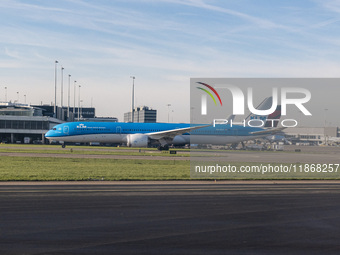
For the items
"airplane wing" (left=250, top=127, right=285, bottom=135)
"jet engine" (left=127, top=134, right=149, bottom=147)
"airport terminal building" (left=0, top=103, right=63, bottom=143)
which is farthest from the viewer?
"airport terminal building" (left=0, top=103, right=63, bottom=143)

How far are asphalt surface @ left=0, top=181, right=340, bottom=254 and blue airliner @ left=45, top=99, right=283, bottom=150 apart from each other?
1652 inches

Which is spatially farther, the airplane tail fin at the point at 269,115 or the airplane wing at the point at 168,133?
the airplane wing at the point at 168,133

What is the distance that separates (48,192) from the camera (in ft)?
67.3

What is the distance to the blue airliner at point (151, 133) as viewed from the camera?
65169mm

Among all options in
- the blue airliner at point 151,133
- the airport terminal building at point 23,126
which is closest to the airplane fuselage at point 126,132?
the blue airliner at point 151,133

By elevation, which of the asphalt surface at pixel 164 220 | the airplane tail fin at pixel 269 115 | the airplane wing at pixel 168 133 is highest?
the airplane tail fin at pixel 269 115

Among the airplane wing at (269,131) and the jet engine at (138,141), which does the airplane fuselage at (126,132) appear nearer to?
the airplane wing at (269,131)

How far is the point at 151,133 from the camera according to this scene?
65938mm

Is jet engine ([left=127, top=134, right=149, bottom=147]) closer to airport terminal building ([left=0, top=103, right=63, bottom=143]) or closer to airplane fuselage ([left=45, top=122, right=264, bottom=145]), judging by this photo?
airplane fuselage ([left=45, top=122, right=264, bottom=145])

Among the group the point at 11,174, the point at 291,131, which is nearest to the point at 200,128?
the point at 291,131

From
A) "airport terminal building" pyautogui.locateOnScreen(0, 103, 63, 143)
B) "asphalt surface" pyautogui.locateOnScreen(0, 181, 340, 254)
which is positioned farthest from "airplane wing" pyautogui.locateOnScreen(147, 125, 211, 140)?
"airport terminal building" pyautogui.locateOnScreen(0, 103, 63, 143)

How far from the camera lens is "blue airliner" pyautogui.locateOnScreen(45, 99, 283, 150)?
65.2 meters

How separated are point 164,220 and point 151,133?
51611mm

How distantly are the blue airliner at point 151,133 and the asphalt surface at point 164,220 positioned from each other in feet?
138
